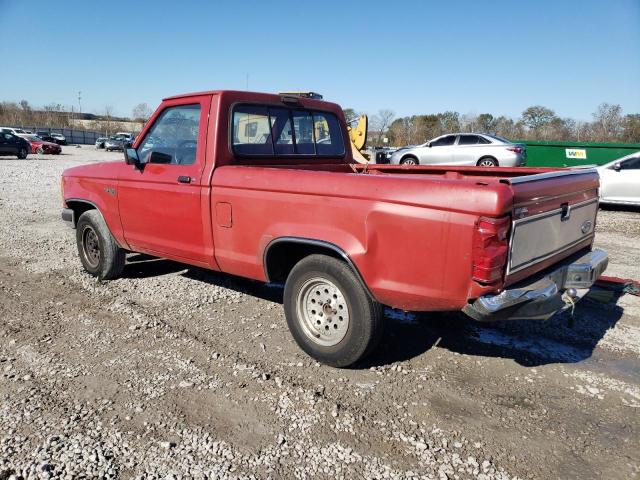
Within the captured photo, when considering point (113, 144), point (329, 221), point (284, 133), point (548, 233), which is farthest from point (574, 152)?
point (113, 144)

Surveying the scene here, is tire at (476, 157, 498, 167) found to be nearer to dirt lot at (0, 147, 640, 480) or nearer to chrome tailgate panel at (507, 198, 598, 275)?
dirt lot at (0, 147, 640, 480)

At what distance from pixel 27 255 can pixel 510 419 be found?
21.1 ft

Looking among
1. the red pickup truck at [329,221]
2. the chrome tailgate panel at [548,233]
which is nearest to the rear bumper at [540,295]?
the red pickup truck at [329,221]

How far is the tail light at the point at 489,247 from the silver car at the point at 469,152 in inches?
574

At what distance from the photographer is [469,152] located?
17828mm

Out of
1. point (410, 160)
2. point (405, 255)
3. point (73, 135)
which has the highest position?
point (405, 255)

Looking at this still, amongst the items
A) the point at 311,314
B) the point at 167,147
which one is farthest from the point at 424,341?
the point at 167,147

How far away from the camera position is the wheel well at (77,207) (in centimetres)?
580

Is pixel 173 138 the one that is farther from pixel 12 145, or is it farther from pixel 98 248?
pixel 12 145

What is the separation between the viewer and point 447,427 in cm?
296

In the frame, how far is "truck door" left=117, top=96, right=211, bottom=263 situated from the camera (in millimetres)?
4309

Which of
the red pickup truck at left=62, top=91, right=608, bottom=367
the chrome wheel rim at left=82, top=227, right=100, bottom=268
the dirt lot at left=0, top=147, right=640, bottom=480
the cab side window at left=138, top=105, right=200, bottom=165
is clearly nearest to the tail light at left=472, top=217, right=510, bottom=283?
the red pickup truck at left=62, top=91, right=608, bottom=367

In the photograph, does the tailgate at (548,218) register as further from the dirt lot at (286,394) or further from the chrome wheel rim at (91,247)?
the chrome wheel rim at (91,247)

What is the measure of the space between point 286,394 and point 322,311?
2.20 feet
